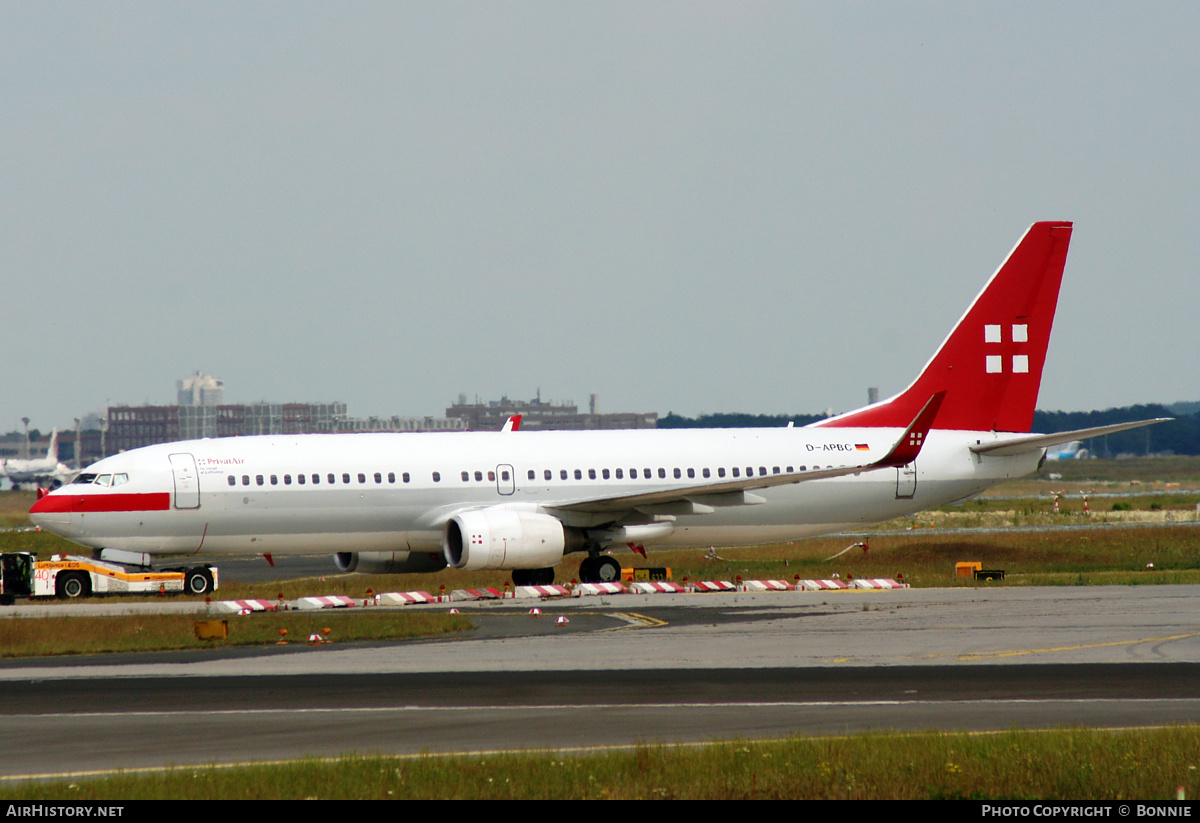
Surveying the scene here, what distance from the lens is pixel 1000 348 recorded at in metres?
42.2

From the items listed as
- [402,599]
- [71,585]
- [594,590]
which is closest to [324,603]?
[402,599]

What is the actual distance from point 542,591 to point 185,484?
9.31m

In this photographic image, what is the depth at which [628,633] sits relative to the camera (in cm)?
2603

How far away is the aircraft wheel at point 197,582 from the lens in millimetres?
38094

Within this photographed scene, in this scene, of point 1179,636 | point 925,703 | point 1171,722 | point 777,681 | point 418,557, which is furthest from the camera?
point 418,557

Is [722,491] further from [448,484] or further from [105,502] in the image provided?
[105,502]

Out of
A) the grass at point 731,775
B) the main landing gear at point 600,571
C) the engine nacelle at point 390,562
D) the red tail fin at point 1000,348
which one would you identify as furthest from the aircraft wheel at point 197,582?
the grass at point 731,775

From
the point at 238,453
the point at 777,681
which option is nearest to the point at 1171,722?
the point at 777,681

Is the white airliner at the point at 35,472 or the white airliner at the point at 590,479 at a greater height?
the white airliner at the point at 35,472

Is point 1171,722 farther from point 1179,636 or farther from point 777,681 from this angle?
point 1179,636

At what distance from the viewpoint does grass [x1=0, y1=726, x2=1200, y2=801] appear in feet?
38.1

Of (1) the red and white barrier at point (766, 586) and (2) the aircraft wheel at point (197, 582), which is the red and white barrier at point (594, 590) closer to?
(1) the red and white barrier at point (766, 586)

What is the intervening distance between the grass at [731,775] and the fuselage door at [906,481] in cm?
2721

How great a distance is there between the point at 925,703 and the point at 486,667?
709 centimetres
